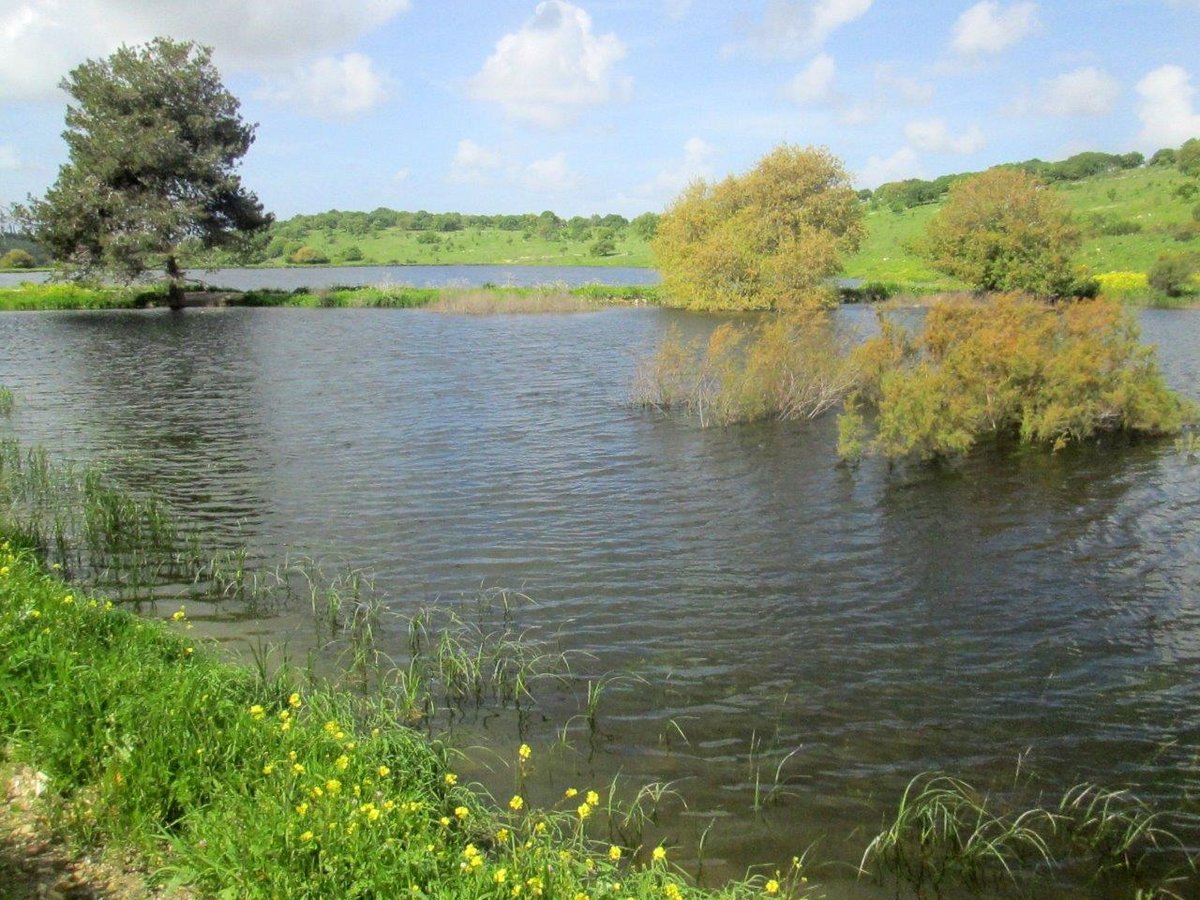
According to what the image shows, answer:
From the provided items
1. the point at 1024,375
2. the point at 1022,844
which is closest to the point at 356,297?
the point at 1024,375

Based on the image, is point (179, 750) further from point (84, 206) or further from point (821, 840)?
point (84, 206)

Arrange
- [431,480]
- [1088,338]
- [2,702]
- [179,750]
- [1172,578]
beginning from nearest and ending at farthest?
[179,750] < [2,702] < [1172,578] < [431,480] < [1088,338]

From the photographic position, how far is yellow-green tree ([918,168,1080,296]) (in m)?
50.3

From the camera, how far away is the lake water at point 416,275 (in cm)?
7562

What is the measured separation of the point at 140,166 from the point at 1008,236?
4976 centimetres

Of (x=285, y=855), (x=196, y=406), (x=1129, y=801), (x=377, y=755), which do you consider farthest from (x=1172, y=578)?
(x=196, y=406)

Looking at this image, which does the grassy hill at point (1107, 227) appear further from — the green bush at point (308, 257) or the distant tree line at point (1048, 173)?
the green bush at point (308, 257)

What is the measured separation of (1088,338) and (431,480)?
45.6 feet

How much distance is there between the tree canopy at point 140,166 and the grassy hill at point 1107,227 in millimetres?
40535

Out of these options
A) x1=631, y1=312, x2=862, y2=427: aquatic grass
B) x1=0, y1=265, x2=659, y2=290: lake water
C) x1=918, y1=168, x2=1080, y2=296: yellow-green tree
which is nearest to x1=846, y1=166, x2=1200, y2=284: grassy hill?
x1=918, y1=168, x2=1080, y2=296: yellow-green tree

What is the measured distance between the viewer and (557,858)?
16.7 feet

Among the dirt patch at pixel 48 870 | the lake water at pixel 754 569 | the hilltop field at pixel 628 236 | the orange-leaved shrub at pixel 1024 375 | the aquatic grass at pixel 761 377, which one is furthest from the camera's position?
the hilltop field at pixel 628 236

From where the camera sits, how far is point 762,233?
50.8 meters

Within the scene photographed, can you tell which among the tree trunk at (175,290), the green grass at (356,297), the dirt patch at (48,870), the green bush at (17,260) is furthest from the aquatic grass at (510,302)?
the green bush at (17,260)
